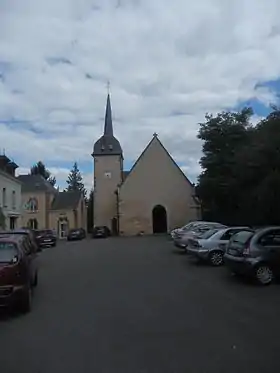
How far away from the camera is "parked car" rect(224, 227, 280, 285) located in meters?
14.3

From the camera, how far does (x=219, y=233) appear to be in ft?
65.6

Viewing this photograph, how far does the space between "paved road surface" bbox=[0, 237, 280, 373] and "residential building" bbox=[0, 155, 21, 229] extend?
28.3 metres

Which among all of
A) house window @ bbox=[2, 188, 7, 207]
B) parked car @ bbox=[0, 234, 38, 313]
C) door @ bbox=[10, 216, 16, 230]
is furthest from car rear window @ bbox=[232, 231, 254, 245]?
door @ bbox=[10, 216, 16, 230]

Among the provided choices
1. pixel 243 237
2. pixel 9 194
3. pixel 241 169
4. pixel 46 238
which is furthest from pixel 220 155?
pixel 243 237

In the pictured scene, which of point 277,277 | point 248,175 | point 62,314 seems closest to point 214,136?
point 248,175

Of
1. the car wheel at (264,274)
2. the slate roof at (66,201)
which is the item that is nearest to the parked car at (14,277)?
the car wheel at (264,274)

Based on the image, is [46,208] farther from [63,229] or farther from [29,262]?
[29,262]

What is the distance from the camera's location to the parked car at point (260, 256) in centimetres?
1429

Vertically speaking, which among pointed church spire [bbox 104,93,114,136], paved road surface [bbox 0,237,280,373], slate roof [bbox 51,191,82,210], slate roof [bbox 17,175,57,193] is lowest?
paved road surface [bbox 0,237,280,373]

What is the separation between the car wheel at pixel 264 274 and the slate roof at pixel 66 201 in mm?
60402

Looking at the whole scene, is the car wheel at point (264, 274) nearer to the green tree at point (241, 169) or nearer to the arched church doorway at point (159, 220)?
the green tree at point (241, 169)

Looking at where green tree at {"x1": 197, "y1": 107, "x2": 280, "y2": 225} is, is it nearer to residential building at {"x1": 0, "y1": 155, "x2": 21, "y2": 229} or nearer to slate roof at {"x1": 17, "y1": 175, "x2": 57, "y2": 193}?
residential building at {"x1": 0, "y1": 155, "x2": 21, "y2": 229}

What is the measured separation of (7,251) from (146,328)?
149 inches

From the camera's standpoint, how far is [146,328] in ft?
29.2
